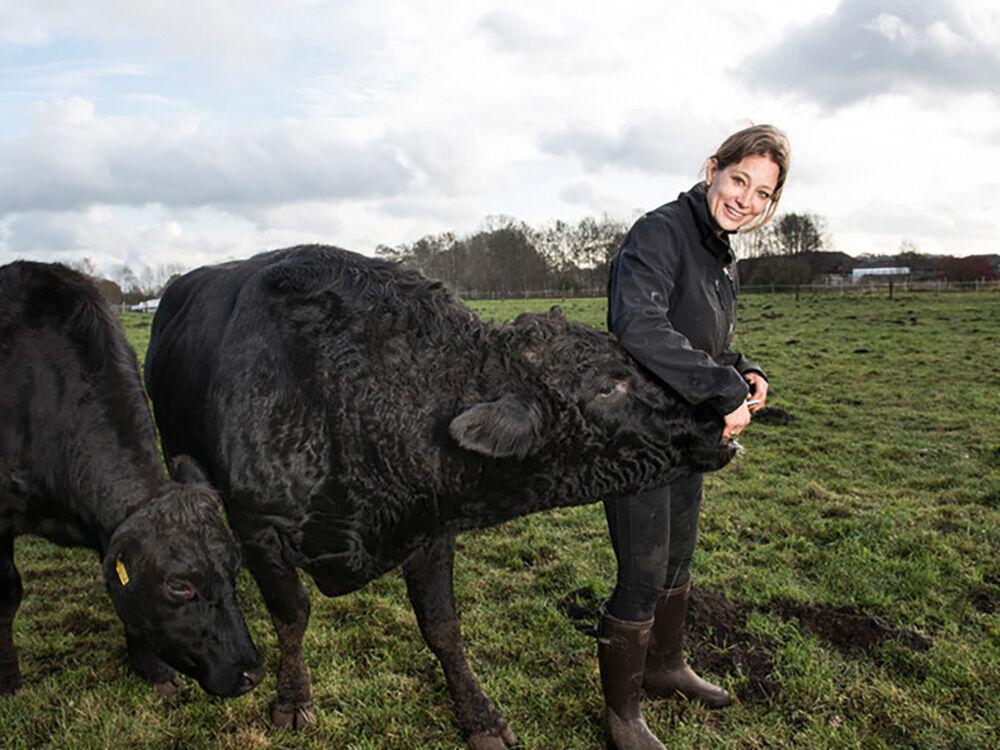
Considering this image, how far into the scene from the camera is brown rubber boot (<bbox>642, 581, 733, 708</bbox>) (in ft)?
12.6

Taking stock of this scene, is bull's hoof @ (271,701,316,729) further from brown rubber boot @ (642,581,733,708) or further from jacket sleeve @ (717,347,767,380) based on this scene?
jacket sleeve @ (717,347,767,380)

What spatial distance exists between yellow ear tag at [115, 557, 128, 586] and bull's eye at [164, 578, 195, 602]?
198mm

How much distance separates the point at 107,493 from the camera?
3363mm

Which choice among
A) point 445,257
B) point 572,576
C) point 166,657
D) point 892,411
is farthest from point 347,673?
point 445,257

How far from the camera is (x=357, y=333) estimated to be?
3.38 meters

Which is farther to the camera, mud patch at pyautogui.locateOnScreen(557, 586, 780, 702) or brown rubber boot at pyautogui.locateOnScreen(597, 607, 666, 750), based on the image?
mud patch at pyautogui.locateOnScreen(557, 586, 780, 702)

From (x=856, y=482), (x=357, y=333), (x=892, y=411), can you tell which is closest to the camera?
(x=357, y=333)

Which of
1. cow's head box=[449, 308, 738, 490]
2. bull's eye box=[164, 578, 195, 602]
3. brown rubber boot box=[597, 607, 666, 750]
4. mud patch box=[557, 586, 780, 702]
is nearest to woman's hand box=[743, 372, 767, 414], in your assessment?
cow's head box=[449, 308, 738, 490]

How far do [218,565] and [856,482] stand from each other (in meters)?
6.64

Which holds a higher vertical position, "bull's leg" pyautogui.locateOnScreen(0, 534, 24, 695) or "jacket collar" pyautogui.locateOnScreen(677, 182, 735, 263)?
"jacket collar" pyautogui.locateOnScreen(677, 182, 735, 263)

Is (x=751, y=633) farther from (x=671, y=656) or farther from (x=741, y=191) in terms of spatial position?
(x=741, y=191)

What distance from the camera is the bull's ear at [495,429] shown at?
9.46 feet

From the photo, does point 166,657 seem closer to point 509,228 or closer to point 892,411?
point 892,411

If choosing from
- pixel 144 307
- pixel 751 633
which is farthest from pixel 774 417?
pixel 144 307
